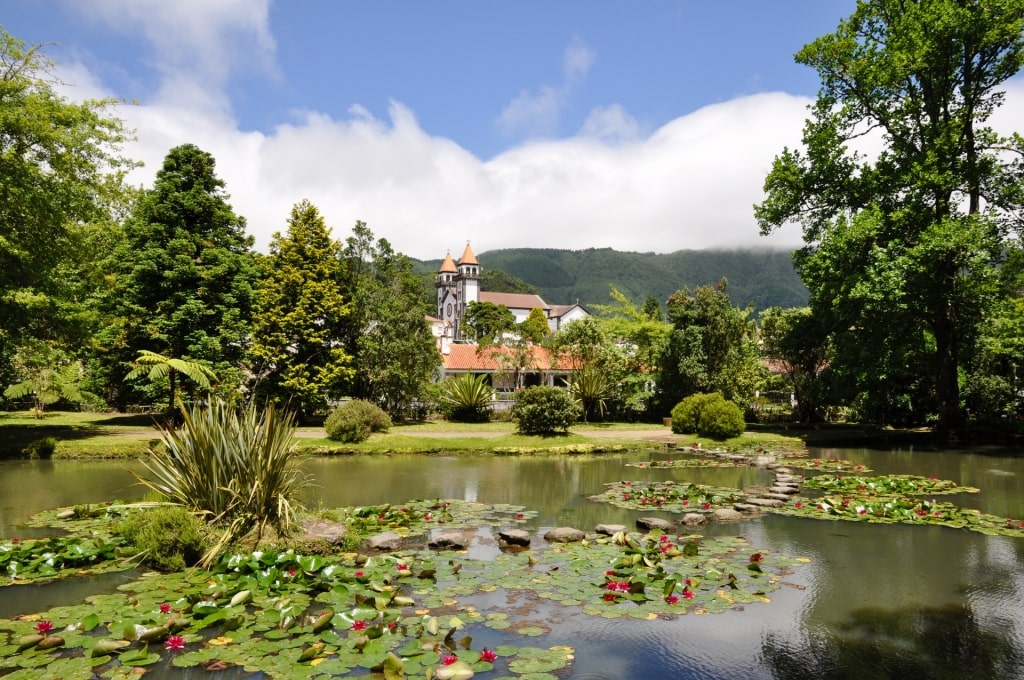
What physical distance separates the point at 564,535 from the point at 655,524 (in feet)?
4.87

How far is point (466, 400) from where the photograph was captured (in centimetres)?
2438

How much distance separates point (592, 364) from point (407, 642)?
2008 cm

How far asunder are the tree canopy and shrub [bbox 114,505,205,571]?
1816cm

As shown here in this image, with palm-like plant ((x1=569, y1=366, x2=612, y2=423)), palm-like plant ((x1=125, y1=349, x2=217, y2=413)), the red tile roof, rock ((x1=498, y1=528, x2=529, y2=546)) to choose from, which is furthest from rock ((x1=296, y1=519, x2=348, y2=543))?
the red tile roof

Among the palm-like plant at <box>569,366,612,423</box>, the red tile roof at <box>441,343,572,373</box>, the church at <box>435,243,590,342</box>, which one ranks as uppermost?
the church at <box>435,243,590,342</box>

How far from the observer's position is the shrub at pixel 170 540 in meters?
6.98

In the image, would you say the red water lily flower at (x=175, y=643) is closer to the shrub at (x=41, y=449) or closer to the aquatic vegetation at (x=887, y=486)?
the aquatic vegetation at (x=887, y=486)

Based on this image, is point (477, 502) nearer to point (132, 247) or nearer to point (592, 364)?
point (592, 364)

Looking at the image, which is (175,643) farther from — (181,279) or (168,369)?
A: (181,279)

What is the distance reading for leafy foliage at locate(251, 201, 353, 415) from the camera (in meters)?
21.9

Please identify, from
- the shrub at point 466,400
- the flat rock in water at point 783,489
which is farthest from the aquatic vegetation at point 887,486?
the shrub at point 466,400

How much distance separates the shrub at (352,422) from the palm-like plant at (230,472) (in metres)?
10.0

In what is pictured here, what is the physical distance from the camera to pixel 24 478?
1297 centimetres

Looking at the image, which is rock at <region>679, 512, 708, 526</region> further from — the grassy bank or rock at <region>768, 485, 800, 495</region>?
the grassy bank
